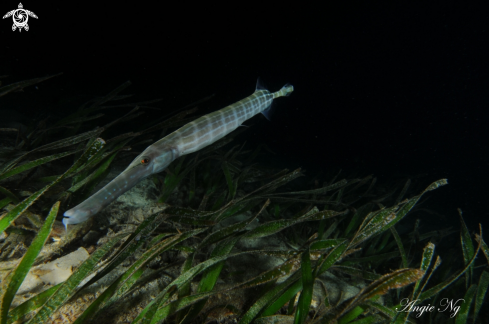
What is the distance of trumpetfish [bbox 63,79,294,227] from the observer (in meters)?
1.70

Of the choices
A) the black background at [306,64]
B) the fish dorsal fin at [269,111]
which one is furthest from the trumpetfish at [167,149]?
the black background at [306,64]

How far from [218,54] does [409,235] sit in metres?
16.7

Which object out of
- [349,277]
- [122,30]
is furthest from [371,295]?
[122,30]

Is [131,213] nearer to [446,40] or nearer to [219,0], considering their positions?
[219,0]

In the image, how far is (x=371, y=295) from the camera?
140cm

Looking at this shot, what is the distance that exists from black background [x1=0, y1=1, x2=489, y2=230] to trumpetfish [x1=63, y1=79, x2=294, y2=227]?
9.73 meters

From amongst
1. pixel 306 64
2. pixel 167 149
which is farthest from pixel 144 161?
pixel 306 64

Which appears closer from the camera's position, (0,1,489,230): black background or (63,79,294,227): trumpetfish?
(63,79,294,227): trumpetfish

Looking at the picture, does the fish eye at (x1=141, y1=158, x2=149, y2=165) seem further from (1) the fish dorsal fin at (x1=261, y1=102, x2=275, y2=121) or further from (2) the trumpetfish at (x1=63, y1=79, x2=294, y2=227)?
(1) the fish dorsal fin at (x1=261, y1=102, x2=275, y2=121)

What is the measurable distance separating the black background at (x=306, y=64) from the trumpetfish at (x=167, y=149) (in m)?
9.73

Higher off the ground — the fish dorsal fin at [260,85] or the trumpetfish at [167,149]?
the fish dorsal fin at [260,85]

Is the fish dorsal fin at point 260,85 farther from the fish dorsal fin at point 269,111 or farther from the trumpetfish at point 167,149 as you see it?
the trumpetfish at point 167,149

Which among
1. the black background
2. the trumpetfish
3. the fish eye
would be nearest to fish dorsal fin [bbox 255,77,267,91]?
the trumpetfish

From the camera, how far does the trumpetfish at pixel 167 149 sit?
5.59 feet
